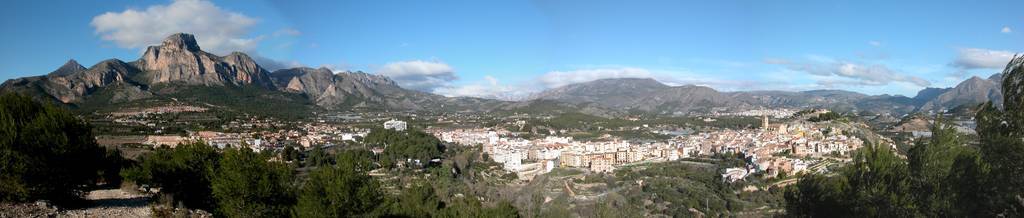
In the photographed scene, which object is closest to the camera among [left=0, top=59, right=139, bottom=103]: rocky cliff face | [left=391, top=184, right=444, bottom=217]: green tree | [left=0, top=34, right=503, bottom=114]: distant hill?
[left=391, top=184, right=444, bottom=217]: green tree

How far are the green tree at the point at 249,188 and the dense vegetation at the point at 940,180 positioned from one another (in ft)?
32.3

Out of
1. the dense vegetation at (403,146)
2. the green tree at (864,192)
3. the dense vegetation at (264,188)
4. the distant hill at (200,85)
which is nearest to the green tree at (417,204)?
the dense vegetation at (264,188)

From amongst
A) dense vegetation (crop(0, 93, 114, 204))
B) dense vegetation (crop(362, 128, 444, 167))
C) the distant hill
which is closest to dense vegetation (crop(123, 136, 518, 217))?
dense vegetation (crop(0, 93, 114, 204))

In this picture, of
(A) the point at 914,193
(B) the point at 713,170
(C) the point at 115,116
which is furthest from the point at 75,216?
(C) the point at 115,116

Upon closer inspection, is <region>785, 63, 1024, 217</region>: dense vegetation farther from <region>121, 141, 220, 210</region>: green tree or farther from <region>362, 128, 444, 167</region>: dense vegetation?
<region>362, 128, 444, 167</region>: dense vegetation

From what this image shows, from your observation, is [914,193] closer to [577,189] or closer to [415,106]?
[577,189]

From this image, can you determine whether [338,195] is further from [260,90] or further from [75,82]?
[260,90]

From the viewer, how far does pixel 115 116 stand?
45.8 m

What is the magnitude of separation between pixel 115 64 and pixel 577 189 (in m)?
66.5

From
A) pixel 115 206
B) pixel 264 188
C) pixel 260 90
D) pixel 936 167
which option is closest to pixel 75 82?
pixel 260 90

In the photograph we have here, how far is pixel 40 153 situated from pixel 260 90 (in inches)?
3022

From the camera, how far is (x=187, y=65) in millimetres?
76438

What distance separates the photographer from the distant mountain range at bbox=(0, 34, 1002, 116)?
5856cm

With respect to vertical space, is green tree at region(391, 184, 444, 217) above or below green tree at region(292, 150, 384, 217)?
below
